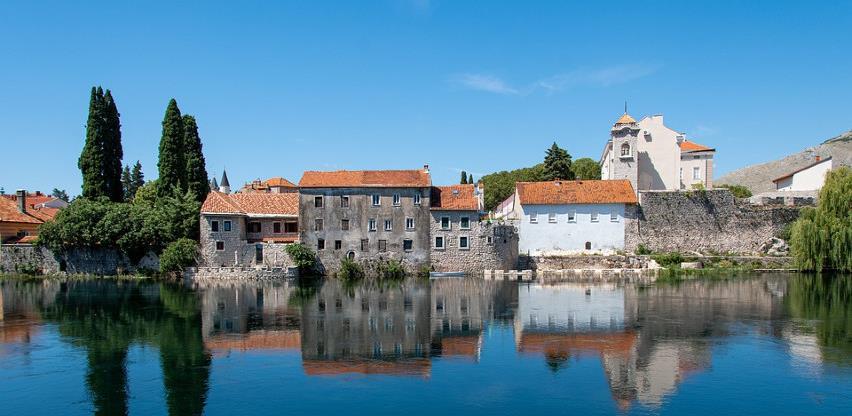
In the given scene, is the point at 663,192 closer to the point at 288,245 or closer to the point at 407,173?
the point at 407,173

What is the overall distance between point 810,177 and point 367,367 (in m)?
51.2

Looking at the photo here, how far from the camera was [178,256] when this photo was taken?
4506 centimetres

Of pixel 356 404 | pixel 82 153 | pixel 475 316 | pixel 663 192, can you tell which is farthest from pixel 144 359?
pixel 663 192

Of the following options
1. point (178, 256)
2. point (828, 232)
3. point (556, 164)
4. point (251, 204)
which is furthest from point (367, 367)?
point (556, 164)

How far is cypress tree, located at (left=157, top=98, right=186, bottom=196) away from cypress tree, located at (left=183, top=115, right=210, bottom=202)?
4.22ft

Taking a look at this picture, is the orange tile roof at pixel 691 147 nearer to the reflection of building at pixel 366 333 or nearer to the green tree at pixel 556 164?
the green tree at pixel 556 164

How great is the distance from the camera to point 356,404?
51.5 ft

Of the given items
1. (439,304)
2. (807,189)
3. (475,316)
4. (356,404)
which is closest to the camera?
(356,404)

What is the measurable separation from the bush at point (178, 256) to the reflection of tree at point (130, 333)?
4.10 metres

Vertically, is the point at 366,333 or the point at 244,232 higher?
the point at 244,232

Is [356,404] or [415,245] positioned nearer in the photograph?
[356,404]

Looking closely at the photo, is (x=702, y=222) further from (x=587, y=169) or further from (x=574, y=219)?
(x=587, y=169)

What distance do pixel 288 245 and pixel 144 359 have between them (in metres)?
25.8

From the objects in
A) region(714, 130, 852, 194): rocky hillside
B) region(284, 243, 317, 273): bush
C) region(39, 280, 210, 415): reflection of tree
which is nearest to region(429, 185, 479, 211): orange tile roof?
region(284, 243, 317, 273): bush
